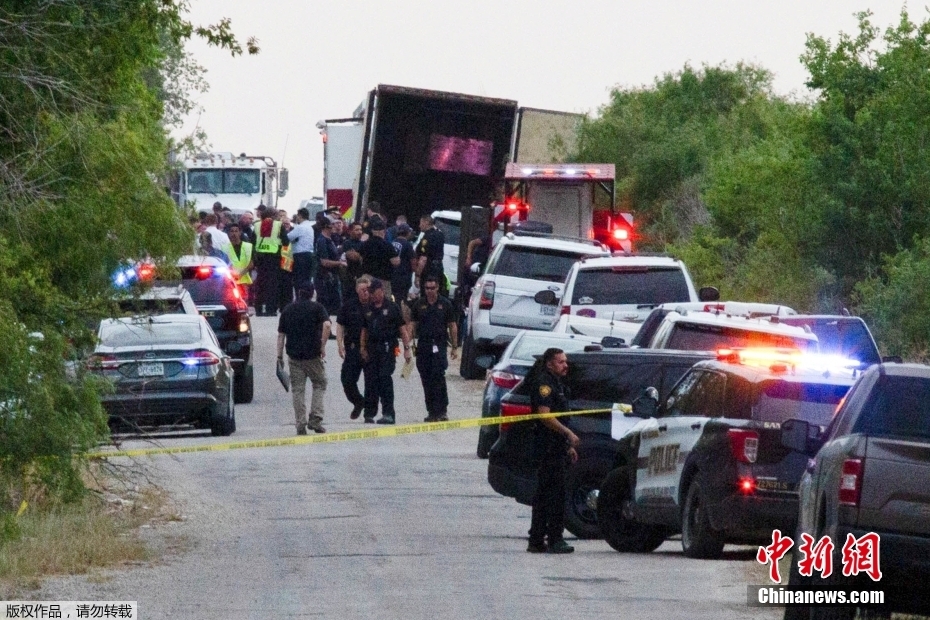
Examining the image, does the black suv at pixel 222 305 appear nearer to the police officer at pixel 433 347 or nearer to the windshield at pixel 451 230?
the police officer at pixel 433 347

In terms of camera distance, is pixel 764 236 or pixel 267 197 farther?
pixel 267 197

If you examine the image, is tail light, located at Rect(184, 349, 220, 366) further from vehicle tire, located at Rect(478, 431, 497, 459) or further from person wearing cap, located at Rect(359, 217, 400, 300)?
person wearing cap, located at Rect(359, 217, 400, 300)

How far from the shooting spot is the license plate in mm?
22562

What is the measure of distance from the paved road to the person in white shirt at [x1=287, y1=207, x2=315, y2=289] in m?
11.6

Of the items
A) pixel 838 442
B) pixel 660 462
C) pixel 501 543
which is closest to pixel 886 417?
pixel 838 442

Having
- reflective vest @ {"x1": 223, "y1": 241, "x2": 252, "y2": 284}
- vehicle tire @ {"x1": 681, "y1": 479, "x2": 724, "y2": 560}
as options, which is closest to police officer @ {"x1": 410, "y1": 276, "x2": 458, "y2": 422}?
reflective vest @ {"x1": 223, "y1": 241, "x2": 252, "y2": 284}

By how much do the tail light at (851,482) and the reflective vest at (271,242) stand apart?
25.0 metres

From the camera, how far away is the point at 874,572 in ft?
30.3

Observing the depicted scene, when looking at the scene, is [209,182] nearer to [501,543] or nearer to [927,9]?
[927,9]

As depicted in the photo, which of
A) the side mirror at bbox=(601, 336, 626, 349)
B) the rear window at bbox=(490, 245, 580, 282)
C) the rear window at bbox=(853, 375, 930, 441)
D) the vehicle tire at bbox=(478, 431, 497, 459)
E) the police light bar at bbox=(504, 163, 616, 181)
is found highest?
the police light bar at bbox=(504, 163, 616, 181)

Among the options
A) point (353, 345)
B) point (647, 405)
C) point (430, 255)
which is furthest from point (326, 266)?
point (647, 405)

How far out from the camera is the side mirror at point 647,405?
1466 centimetres

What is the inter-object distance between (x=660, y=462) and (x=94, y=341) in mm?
4613

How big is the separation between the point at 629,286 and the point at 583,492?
27.9 ft
